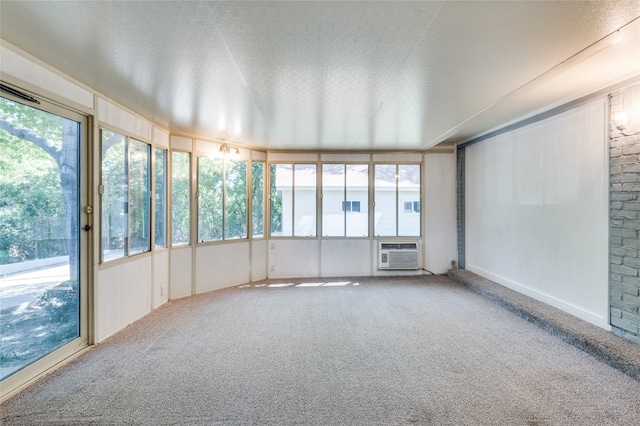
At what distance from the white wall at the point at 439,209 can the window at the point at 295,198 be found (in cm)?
225

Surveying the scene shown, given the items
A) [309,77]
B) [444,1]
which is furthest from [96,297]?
[444,1]

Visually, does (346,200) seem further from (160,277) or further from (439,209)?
(160,277)

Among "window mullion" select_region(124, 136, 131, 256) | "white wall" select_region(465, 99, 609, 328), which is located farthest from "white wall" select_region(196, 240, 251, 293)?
"white wall" select_region(465, 99, 609, 328)

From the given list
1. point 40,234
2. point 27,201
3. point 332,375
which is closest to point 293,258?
point 332,375

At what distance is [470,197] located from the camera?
5551mm

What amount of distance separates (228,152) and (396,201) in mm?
3337

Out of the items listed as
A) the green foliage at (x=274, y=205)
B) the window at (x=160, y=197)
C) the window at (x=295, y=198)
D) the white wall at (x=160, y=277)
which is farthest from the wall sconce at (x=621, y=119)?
the white wall at (x=160, y=277)

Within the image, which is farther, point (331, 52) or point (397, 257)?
point (397, 257)

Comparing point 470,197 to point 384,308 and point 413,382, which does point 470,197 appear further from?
point 413,382

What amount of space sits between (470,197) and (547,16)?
13.7ft

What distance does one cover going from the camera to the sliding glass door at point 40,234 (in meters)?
2.20

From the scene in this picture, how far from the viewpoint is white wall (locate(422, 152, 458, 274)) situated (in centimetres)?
593

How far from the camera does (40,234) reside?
2459 mm

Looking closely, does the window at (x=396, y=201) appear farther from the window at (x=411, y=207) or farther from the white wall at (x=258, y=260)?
the white wall at (x=258, y=260)
